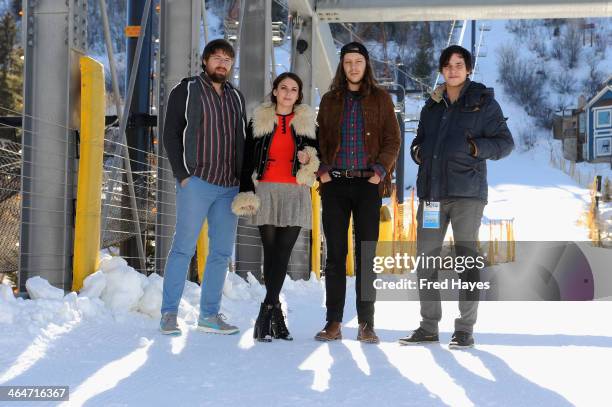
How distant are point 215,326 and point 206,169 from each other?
0.77 meters

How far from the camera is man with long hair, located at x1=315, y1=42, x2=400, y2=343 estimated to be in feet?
12.9

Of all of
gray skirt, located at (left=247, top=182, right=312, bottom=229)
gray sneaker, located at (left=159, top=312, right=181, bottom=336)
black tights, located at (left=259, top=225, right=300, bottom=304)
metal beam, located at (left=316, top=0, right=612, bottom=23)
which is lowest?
gray sneaker, located at (left=159, top=312, right=181, bottom=336)

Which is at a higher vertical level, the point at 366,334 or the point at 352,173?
the point at 352,173

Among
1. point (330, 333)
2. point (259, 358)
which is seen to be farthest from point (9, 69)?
point (259, 358)

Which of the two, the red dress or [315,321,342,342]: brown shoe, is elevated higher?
the red dress

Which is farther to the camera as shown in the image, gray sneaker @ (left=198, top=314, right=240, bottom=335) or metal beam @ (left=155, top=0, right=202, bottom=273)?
metal beam @ (left=155, top=0, right=202, bottom=273)

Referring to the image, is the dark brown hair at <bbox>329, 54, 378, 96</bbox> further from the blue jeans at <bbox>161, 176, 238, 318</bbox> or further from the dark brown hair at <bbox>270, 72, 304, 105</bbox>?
the blue jeans at <bbox>161, 176, 238, 318</bbox>

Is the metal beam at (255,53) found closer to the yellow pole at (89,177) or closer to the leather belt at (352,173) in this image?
the yellow pole at (89,177)

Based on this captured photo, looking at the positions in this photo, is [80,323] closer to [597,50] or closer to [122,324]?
[122,324]

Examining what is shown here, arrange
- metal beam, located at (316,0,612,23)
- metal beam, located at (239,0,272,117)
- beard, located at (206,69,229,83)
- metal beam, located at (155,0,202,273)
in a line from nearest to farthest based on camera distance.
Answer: beard, located at (206,69,229,83) < metal beam, located at (155,0,202,273) < metal beam, located at (239,0,272,117) < metal beam, located at (316,0,612,23)

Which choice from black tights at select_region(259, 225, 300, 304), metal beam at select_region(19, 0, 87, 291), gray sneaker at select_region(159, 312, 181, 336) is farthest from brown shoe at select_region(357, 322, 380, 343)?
metal beam at select_region(19, 0, 87, 291)

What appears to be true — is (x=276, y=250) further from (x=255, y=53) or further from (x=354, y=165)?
(x=255, y=53)

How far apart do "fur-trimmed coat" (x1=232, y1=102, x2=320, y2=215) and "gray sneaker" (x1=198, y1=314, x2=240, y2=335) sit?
0.57 m

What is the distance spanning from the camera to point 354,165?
392 cm
